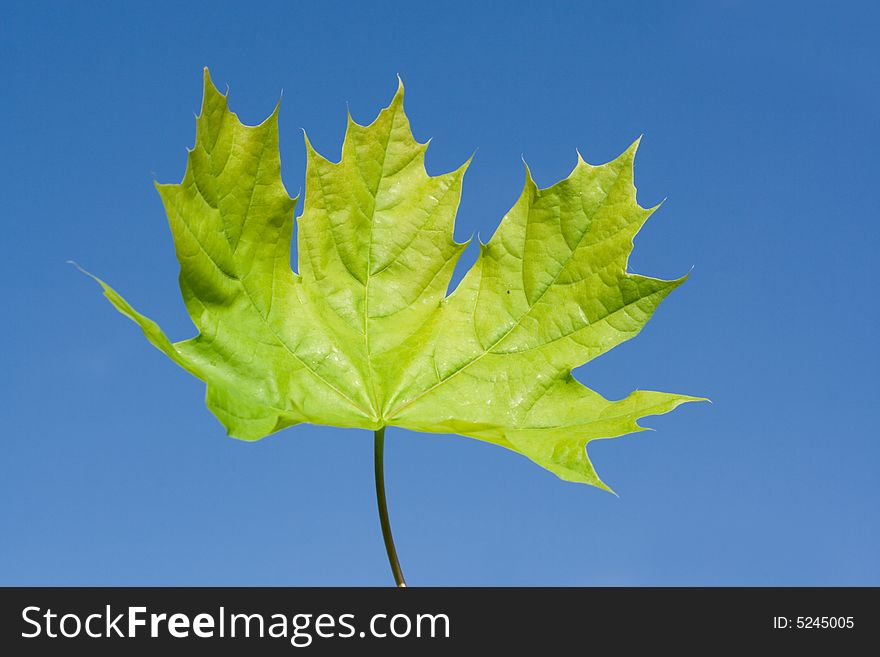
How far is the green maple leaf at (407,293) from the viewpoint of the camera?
5.71ft

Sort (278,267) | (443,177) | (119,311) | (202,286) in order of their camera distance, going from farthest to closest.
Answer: (443,177) → (278,267) → (202,286) → (119,311)

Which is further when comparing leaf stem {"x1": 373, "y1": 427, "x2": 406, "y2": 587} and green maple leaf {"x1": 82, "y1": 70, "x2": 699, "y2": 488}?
green maple leaf {"x1": 82, "y1": 70, "x2": 699, "y2": 488}

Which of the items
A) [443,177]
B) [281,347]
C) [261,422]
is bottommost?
[261,422]

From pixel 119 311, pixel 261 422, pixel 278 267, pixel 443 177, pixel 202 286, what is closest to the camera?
pixel 119 311

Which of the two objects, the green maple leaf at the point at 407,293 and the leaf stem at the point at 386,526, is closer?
the leaf stem at the point at 386,526

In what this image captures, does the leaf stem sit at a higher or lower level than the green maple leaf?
lower

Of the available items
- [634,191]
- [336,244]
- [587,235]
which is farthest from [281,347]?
[634,191]

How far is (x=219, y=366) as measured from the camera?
1.71 metres

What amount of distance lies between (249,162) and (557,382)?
777 mm

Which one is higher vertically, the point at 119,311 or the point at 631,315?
the point at 631,315

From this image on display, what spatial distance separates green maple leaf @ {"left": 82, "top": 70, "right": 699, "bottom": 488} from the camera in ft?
5.71

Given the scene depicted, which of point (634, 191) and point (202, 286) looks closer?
point (202, 286)

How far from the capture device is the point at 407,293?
195cm

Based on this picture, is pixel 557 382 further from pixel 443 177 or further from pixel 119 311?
pixel 119 311
